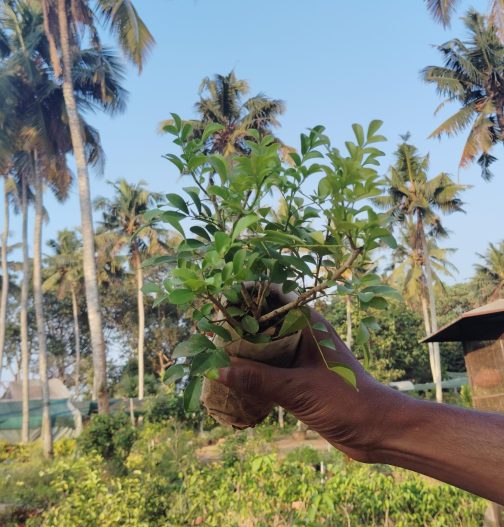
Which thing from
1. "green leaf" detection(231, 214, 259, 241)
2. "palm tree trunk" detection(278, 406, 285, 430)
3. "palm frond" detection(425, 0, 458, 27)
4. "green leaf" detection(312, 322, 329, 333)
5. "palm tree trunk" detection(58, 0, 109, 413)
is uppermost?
"palm frond" detection(425, 0, 458, 27)

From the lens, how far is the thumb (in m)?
1.00

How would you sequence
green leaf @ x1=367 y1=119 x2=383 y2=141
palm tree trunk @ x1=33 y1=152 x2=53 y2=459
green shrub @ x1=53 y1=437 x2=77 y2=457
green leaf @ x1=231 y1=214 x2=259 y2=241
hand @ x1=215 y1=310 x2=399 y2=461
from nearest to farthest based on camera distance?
green leaf @ x1=231 y1=214 x2=259 y2=241 → green leaf @ x1=367 y1=119 x2=383 y2=141 → hand @ x1=215 y1=310 x2=399 y2=461 → green shrub @ x1=53 y1=437 x2=77 y2=457 → palm tree trunk @ x1=33 y1=152 x2=53 y2=459

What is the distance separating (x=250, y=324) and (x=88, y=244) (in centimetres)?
1078

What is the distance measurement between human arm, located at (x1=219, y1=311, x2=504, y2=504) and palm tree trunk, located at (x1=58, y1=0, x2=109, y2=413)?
9.64m

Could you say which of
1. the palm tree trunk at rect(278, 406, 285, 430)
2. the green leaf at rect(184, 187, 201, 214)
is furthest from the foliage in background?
the palm tree trunk at rect(278, 406, 285, 430)

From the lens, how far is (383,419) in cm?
105

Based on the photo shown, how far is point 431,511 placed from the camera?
3.99 m

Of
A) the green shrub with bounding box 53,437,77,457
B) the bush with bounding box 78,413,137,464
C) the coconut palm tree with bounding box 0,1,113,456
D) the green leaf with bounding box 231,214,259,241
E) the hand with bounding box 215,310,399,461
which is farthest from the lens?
the coconut palm tree with bounding box 0,1,113,456

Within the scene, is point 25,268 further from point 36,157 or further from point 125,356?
point 125,356

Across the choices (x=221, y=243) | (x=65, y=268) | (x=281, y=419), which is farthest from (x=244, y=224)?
(x=65, y=268)

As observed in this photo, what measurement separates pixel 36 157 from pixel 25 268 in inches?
159

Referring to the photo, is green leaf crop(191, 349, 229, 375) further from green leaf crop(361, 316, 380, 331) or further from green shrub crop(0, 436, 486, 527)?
green shrub crop(0, 436, 486, 527)

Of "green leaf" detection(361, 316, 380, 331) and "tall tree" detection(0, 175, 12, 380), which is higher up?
"tall tree" detection(0, 175, 12, 380)

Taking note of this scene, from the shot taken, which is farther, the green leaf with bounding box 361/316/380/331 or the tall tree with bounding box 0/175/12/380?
the tall tree with bounding box 0/175/12/380
